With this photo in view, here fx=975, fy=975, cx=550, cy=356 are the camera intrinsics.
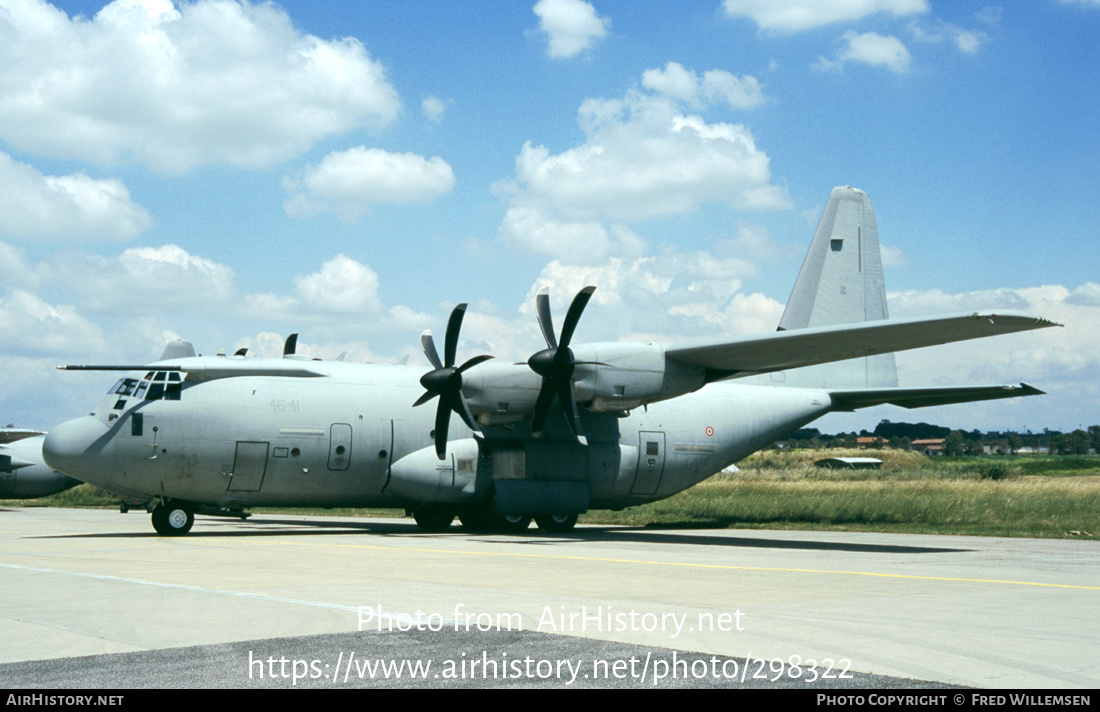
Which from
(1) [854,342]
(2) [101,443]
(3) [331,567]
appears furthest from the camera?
(2) [101,443]

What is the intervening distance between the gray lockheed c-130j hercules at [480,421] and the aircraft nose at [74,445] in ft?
0.11

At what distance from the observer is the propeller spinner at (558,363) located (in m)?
22.3

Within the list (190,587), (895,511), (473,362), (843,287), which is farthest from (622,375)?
(895,511)

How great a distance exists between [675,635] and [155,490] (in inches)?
693

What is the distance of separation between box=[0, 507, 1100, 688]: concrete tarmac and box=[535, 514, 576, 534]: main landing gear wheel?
678 cm

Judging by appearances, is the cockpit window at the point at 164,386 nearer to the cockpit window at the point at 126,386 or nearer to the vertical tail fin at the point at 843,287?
Answer: the cockpit window at the point at 126,386

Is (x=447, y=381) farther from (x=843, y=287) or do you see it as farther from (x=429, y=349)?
(x=843, y=287)

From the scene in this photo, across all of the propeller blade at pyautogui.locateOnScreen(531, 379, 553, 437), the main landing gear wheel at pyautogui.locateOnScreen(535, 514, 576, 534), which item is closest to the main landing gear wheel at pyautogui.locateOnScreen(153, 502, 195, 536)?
the propeller blade at pyautogui.locateOnScreen(531, 379, 553, 437)

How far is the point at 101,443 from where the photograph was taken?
2244 cm

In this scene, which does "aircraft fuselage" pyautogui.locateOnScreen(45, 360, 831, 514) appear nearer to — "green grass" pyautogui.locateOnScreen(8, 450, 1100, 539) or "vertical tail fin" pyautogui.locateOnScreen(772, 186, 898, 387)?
"vertical tail fin" pyautogui.locateOnScreen(772, 186, 898, 387)

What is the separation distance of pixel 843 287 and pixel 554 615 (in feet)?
71.2

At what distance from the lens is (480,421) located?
80.3ft
